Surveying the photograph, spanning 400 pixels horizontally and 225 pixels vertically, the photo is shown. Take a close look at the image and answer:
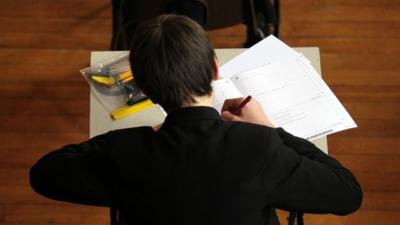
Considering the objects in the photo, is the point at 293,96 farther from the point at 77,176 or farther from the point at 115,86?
the point at 77,176

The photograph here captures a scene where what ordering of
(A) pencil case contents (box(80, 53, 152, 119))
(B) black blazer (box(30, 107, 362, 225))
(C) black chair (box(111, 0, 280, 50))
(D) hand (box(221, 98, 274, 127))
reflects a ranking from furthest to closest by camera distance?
(C) black chair (box(111, 0, 280, 50))
(A) pencil case contents (box(80, 53, 152, 119))
(D) hand (box(221, 98, 274, 127))
(B) black blazer (box(30, 107, 362, 225))

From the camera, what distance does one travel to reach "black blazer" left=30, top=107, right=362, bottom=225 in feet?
2.78

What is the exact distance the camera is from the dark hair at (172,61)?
35.0 inches

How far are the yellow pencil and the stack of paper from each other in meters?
0.20

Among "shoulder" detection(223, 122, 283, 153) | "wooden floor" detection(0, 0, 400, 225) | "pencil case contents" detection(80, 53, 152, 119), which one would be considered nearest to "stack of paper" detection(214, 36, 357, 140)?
"pencil case contents" detection(80, 53, 152, 119)

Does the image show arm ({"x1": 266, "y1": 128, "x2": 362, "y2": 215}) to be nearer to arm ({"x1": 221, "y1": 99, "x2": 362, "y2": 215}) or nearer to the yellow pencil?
arm ({"x1": 221, "y1": 99, "x2": 362, "y2": 215})

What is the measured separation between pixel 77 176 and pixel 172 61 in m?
0.30

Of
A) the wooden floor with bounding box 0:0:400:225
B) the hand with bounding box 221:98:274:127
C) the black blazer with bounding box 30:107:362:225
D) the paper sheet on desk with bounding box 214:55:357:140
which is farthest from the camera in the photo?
the wooden floor with bounding box 0:0:400:225

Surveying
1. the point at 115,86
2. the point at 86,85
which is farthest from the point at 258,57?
the point at 86,85

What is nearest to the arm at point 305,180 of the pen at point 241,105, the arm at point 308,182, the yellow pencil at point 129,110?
the arm at point 308,182

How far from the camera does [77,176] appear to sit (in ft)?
3.18

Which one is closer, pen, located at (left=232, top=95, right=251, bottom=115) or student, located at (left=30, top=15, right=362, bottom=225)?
student, located at (left=30, top=15, right=362, bottom=225)

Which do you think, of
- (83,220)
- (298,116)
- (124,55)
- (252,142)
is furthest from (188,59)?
(83,220)

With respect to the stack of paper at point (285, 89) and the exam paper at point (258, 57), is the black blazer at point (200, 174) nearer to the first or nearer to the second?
the stack of paper at point (285, 89)
